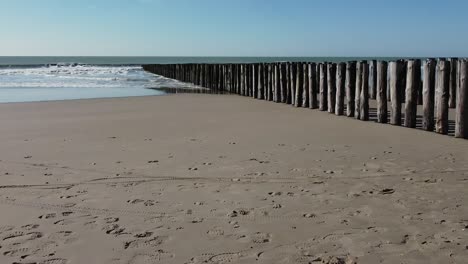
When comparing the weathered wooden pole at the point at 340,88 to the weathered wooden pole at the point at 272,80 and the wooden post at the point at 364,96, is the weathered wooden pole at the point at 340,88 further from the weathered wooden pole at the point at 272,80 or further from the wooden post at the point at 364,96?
the weathered wooden pole at the point at 272,80

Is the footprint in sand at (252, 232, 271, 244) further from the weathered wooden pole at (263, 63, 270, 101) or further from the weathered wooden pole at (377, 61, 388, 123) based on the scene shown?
the weathered wooden pole at (263, 63, 270, 101)

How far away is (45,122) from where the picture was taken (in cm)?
912

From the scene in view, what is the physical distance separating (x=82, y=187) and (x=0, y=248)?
142 cm

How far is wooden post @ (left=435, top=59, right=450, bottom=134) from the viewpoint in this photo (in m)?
7.03

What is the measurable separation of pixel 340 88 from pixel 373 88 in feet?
11.9

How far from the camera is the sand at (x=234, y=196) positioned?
9.62 ft

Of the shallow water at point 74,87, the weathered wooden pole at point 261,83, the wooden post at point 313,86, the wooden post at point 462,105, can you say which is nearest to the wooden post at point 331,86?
the wooden post at point 313,86

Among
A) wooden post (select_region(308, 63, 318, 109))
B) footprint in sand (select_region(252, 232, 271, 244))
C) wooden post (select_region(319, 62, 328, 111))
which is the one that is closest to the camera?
footprint in sand (select_region(252, 232, 271, 244))

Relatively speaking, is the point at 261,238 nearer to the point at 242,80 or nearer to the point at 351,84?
the point at 351,84

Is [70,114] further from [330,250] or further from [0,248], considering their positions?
[330,250]

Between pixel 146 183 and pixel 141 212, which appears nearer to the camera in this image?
pixel 141 212

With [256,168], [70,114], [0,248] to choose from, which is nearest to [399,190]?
[256,168]

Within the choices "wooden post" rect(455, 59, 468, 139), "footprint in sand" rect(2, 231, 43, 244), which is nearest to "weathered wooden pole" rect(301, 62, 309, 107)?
"wooden post" rect(455, 59, 468, 139)

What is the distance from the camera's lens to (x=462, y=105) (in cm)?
678
